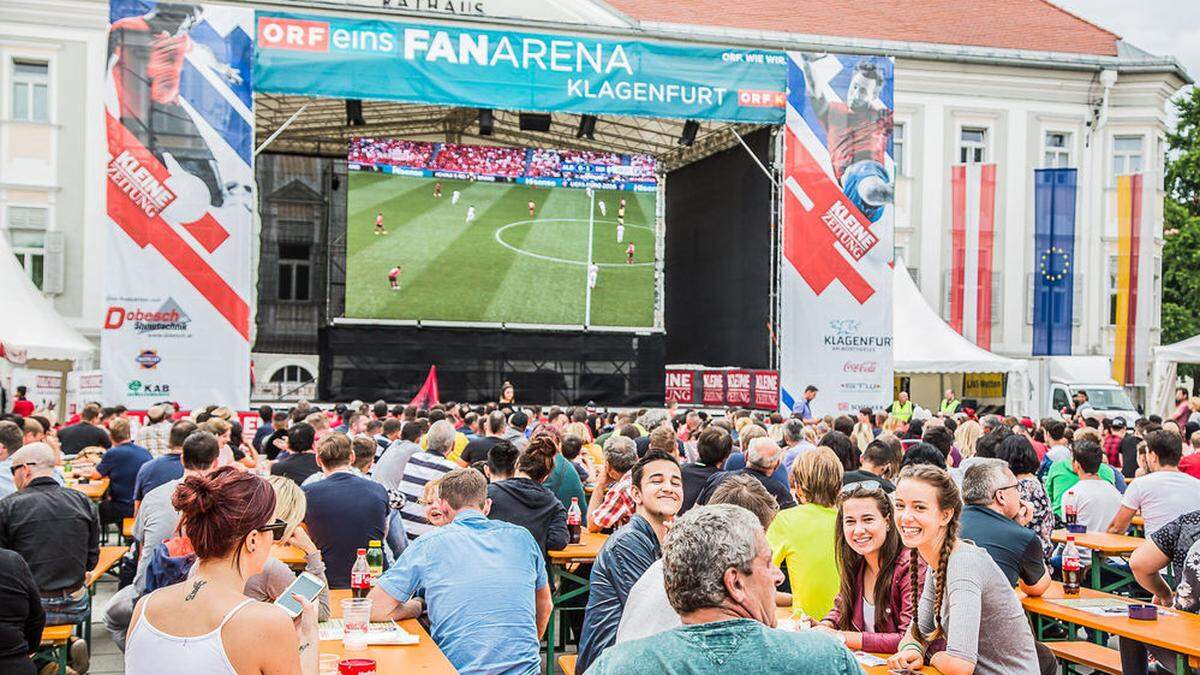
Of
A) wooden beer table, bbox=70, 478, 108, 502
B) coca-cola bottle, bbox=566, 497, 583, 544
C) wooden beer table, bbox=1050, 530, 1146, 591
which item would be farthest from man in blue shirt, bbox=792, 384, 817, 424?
coca-cola bottle, bbox=566, 497, 583, 544

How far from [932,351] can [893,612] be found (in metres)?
17.7

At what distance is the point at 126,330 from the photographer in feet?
56.5

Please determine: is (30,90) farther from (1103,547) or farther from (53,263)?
(1103,547)

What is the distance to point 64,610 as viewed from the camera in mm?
6047

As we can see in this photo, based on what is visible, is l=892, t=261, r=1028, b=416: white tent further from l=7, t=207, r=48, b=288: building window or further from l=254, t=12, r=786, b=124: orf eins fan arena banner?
l=7, t=207, r=48, b=288: building window

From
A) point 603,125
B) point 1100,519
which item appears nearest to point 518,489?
point 1100,519

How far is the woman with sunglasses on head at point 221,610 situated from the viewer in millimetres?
2750

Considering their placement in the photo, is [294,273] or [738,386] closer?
[738,386]

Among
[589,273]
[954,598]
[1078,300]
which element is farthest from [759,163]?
[954,598]

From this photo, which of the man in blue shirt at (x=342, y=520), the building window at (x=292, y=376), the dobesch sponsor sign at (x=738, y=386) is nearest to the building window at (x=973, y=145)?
the dobesch sponsor sign at (x=738, y=386)

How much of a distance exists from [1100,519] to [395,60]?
43.7 ft

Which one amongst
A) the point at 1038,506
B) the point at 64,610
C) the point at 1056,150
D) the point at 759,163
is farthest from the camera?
the point at 1056,150

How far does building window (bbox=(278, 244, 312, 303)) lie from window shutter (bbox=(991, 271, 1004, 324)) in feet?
57.6

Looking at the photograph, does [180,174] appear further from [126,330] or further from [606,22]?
[606,22]
